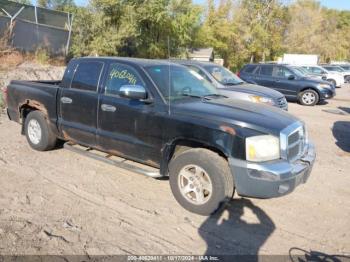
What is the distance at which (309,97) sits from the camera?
1584 centimetres

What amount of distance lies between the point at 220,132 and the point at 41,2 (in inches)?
1543

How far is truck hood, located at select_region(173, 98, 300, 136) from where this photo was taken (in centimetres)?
419

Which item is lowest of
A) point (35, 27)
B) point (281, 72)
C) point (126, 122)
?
point (126, 122)

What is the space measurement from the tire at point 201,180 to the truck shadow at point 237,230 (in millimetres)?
232

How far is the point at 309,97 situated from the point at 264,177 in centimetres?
1297

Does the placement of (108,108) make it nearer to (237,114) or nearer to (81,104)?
(81,104)

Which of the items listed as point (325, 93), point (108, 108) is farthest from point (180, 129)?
point (325, 93)

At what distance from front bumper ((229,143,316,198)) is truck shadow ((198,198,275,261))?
1.31 ft

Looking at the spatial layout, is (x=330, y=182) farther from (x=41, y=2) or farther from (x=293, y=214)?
(x=41, y=2)

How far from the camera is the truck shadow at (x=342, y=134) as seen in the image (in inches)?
330

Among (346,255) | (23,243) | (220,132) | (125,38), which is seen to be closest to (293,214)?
(346,255)

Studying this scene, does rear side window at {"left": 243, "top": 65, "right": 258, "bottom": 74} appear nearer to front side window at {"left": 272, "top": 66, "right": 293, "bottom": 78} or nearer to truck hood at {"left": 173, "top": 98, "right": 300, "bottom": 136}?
front side window at {"left": 272, "top": 66, "right": 293, "bottom": 78}

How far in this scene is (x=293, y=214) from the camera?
4.54 m

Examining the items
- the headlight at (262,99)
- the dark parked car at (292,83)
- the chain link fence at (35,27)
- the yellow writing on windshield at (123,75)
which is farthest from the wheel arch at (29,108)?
the dark parked car at (292,83)
